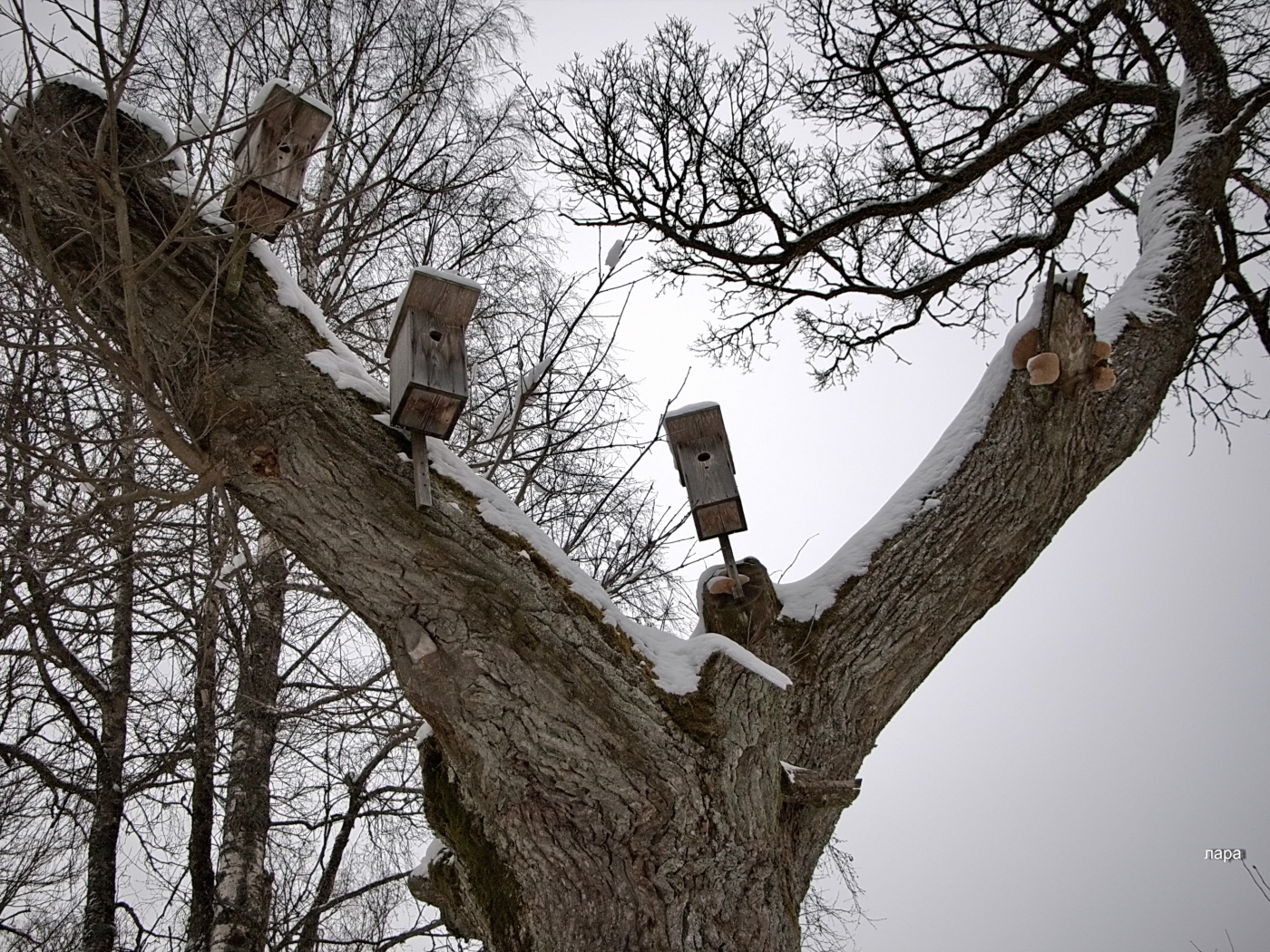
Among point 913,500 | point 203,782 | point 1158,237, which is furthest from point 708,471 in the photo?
point 203,782

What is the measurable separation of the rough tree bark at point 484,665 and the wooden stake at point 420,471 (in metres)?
0.04

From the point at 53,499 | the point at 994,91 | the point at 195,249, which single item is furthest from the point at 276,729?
the point at 994,91

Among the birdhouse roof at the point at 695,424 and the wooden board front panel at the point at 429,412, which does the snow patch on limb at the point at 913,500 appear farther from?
the wooden board front panel at the point at 429,412

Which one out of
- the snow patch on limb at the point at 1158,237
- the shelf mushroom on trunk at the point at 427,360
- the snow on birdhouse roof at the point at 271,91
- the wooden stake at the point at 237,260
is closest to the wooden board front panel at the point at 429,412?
the shelf mushroom on trunk at the point at 427,360

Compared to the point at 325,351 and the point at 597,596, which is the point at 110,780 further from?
the point at 597,596

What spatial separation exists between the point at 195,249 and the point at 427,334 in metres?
0.61

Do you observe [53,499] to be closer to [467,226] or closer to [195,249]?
[195,249]

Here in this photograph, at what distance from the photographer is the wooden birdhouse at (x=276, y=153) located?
219 centimetres

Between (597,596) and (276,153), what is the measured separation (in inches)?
57.9

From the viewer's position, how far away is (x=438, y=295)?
2141 millimetres

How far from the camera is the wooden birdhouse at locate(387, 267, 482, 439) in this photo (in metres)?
2.00

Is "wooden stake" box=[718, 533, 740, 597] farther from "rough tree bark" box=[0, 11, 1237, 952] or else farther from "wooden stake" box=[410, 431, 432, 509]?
"wooden stake" box=[410, 431, 432, 509]

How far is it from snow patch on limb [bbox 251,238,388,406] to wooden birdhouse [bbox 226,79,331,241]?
0.08m

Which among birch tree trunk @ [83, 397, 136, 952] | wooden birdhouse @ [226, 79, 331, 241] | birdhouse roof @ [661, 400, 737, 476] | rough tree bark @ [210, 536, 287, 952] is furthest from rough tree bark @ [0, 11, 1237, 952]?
birch tree trunk @ [83, 397, 136, 952]
